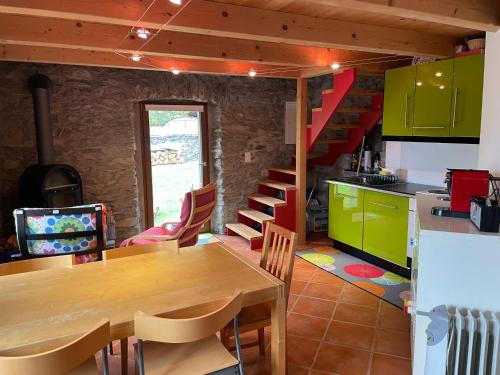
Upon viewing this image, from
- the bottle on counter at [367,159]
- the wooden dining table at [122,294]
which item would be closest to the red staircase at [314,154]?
the bottle on counter at [367,159]

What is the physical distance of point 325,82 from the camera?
5652 mm

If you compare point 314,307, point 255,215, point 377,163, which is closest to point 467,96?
point 377,163

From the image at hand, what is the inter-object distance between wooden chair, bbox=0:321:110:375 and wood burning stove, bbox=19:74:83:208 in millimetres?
2951

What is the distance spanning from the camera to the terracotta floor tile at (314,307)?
10.3 feet

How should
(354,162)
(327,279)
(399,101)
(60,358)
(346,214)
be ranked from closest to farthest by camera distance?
(60,358), (327,279), (399,101), (346,214), (354,162)

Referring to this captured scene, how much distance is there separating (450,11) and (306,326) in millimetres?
2333

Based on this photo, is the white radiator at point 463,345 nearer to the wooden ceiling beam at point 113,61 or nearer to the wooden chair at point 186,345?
the wooden chair at point 186,345

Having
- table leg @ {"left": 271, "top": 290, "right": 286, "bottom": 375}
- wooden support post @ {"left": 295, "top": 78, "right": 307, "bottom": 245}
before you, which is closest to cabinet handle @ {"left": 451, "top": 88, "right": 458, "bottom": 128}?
wooden support post @ {"left": 295, "top": 78, "right": 307, "bottom": 245}

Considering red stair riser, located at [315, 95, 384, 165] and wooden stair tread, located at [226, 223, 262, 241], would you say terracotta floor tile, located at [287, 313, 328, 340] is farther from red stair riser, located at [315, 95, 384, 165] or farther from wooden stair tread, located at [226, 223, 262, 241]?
red stair riser, located at [315, 95, 384, 165]

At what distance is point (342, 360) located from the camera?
98.4 inches

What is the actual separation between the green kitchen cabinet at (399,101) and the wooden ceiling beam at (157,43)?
328 millimetres

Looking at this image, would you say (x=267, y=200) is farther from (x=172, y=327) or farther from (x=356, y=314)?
(x=172, y=327)

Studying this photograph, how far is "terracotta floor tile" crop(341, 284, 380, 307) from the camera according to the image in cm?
330

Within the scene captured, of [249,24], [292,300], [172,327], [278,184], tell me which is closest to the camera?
[172,327]
